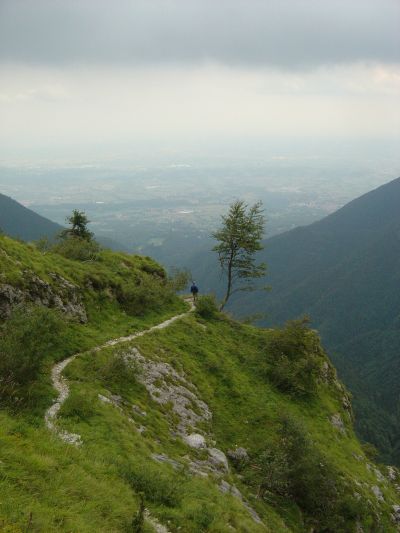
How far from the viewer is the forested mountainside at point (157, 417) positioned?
13.8 meters

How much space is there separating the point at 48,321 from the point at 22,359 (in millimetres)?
3494

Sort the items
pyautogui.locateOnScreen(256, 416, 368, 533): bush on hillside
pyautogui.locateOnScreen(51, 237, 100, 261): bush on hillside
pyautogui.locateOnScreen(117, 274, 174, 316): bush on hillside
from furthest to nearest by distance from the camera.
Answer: pyautogui.locateOnScreen(51, 237, 100, 261): bush on hillside
pyautogui.locateOnScreen(117, 274, 174, 316): bush on hillside
pyautogui.locateOnScreen(256, 416, 368, 533): bush on hillside

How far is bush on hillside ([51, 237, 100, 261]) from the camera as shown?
1762 inches

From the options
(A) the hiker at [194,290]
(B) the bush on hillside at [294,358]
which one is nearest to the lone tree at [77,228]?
(A) the hiker at [194,290]

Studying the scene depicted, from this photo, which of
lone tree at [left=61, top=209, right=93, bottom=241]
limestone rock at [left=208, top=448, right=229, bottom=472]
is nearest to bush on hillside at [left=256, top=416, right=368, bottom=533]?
limestone rock at [left=208, top=448, right=229, bottom=472]

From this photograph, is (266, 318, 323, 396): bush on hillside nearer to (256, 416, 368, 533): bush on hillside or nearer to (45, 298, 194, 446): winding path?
(256, 416, 368, 533): bush on hillside

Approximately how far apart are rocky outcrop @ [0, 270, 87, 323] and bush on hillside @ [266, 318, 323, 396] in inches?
770

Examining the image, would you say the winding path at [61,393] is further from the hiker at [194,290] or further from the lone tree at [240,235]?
the lone tree at [240,235]

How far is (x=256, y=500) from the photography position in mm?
23125

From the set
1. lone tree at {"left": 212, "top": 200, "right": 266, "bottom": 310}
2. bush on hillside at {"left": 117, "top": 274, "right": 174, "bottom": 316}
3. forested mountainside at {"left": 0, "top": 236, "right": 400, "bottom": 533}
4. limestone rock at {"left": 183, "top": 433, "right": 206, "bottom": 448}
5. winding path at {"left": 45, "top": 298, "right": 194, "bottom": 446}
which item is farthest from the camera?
lone tree at {"left": 212, "top": 200, "right": 266, "bottom": 310}

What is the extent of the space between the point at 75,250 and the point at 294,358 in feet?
88.3

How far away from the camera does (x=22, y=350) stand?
18.4m

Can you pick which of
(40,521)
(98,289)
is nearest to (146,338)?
(98,289)

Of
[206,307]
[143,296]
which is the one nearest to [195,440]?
[143,296]
